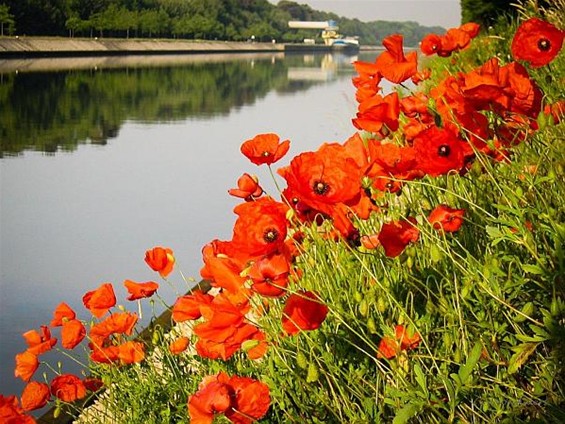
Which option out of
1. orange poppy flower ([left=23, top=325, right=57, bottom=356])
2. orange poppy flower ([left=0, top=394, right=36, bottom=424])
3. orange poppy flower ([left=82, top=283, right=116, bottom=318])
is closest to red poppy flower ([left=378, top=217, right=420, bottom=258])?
orange poppy flower ([left=82, top=283, right=116, bottom=318])

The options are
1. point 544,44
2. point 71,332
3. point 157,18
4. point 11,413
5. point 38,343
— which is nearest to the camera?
point 11,413

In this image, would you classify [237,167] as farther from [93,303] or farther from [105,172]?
[93,303]

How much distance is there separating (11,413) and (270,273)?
92 centimetres

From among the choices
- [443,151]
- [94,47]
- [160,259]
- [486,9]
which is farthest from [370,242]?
[94,47]

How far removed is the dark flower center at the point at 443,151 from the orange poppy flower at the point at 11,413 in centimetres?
131

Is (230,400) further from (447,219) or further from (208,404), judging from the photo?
(447,219)

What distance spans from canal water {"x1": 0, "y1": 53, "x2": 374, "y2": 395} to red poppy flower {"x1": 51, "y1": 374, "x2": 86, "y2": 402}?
0.52 meters

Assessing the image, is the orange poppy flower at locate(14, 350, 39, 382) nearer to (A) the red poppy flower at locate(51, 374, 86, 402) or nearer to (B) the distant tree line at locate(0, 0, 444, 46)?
(A) the red poppy flower at locate(51, 374, 86, 402)

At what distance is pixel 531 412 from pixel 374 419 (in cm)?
39

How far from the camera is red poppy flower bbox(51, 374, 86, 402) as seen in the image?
276 centimetres

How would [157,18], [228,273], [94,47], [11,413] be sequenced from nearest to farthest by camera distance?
[228,273] → [11,413] → [94,47] → [157,18]

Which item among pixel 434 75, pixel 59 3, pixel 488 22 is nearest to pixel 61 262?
pixel 434 75

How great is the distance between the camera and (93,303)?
2730 millimetres

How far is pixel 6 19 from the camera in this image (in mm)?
50406
